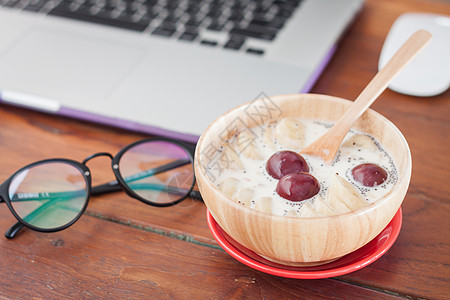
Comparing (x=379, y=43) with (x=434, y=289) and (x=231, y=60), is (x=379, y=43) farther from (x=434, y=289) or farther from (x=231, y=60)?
(x=434, y=289)

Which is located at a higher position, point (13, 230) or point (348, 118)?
point (348, 118)

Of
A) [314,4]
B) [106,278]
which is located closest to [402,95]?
[314,4]

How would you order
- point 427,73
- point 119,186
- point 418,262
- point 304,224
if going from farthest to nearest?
point 427,73 < point 119,186 < point 418,262 < point 304,224

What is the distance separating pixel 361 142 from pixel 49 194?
362 millimetres

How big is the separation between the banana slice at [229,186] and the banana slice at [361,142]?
13 cm

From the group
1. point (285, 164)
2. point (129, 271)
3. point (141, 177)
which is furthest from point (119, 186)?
point (285, 164)

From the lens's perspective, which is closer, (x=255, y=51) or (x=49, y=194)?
(x=49, y=194)

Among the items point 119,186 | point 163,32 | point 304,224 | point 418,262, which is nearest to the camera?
point 304,224

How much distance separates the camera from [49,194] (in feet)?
1.95

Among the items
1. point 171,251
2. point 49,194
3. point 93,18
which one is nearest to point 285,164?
point 171,251

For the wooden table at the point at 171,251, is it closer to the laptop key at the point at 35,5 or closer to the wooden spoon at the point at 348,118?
the wooden spoon at the point at 348,118

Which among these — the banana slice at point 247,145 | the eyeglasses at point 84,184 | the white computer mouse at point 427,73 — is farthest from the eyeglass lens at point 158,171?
the white computer mouse at point 427,73

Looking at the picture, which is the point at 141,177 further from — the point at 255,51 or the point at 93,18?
the point at 93,18

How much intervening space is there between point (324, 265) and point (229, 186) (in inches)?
4.5
